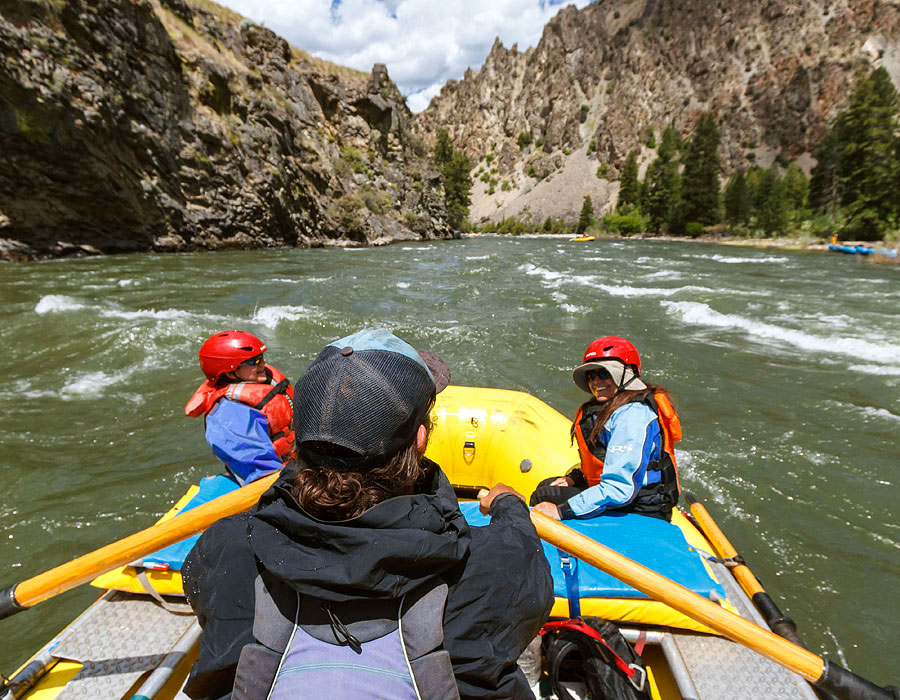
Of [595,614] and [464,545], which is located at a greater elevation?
[464,545]

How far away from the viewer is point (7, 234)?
17.9 meters

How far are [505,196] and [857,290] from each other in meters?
102

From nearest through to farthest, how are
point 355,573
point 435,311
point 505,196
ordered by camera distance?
point 355,573 < point 435,311 < point 505,196

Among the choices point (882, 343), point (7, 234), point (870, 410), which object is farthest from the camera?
point (7, 234)

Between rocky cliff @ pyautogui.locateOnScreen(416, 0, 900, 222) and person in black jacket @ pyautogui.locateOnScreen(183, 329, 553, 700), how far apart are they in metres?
96.3

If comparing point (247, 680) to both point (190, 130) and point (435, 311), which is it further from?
point (190, 130)

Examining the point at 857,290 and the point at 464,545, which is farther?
the point at 857,290

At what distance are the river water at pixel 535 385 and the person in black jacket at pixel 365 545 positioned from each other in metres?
3.22

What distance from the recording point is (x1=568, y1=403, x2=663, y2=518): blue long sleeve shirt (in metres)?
2.66

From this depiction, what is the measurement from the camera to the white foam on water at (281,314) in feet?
35.2

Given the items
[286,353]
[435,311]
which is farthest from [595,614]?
[435,311]

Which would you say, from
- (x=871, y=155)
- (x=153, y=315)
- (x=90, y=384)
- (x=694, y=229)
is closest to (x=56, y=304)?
(x=153, y=315)

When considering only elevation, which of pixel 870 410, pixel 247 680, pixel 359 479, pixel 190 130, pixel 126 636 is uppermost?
pixel 190 130

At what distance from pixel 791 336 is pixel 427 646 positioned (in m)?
11.8
